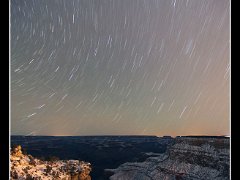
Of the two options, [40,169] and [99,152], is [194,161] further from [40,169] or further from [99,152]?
[99,152]

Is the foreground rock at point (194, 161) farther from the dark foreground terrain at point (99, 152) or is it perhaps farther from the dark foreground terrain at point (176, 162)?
the dark foreground terrain at point (99, 152)

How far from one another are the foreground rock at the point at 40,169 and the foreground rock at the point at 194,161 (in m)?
23.2

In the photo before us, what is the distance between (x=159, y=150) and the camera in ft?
277

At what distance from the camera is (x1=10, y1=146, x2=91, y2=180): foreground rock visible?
15.7 meters

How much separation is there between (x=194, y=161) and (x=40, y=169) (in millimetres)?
31293

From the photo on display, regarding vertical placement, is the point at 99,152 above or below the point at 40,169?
below

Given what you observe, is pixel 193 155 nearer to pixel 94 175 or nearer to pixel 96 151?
pixel 94 175

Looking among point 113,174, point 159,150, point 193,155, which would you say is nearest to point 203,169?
→ point 193,155

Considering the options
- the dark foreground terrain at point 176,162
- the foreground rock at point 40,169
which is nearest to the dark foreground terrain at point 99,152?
the dark foreground terrain at point 176,162

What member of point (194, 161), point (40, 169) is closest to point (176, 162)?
point (194, 161)

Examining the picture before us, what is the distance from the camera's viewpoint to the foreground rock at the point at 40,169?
15.7 metres

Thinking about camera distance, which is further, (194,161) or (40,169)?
(194,161)

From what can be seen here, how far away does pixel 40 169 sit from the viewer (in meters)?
19.2
